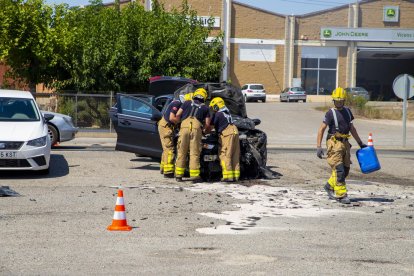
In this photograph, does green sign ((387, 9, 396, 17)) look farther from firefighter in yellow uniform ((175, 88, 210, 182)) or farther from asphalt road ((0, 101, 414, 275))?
firefighter in yellow uniform ((175, 88, 210, 182))

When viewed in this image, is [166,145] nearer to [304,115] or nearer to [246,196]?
[246,196]

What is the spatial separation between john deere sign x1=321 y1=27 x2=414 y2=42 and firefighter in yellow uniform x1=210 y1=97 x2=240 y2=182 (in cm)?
4944

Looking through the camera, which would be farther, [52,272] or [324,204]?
[324,204]

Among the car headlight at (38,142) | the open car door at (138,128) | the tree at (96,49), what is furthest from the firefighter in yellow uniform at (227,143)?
the tree at (96,49)

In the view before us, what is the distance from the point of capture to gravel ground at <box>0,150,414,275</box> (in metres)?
7.73

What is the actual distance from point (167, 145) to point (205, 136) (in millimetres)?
747

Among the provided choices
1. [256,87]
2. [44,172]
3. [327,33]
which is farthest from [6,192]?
[327,33]

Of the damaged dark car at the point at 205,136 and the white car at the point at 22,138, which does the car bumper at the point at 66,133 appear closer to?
the damaged dark car at the point at 205,136

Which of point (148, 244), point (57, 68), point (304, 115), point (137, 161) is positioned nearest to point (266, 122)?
point (304, 115)

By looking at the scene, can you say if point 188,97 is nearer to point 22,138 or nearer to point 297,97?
point 22,138

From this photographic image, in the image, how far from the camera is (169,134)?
15.0 metres

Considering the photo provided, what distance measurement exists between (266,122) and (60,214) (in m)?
29.2

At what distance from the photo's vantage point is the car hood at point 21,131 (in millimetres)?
13953

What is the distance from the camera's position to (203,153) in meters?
14.8
